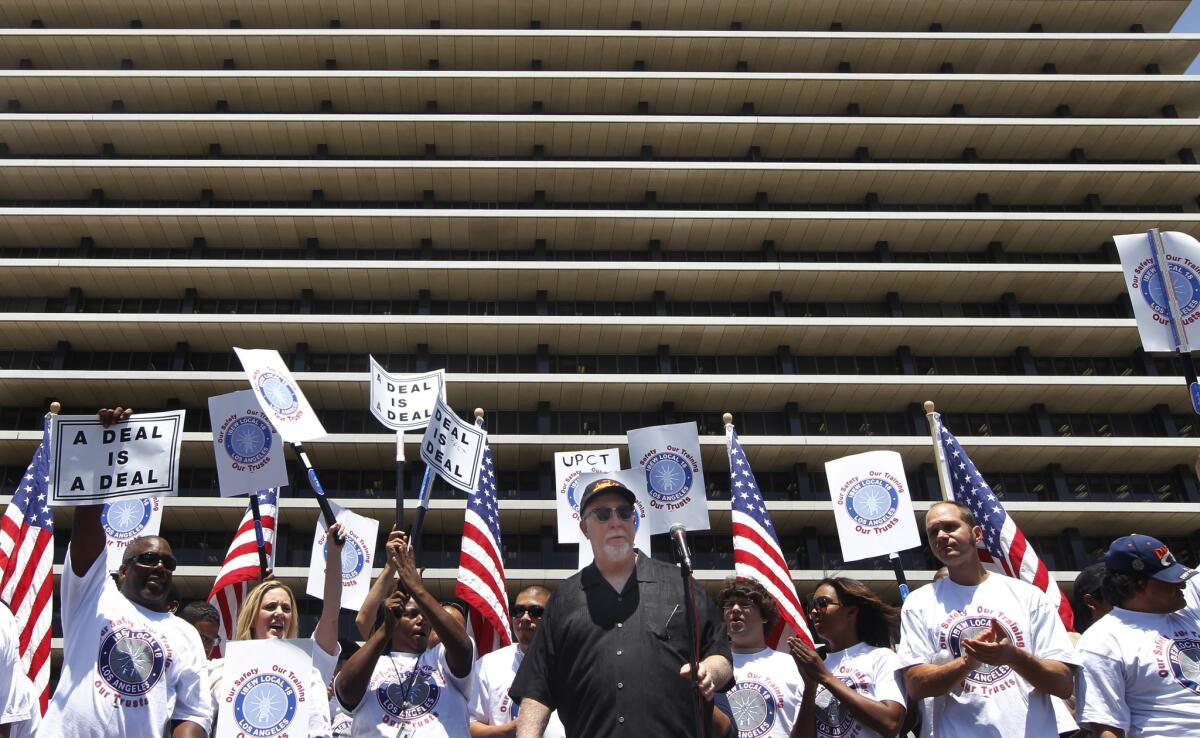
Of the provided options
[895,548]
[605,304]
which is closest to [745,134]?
[605,304]

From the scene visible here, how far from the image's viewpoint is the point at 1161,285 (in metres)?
8.84

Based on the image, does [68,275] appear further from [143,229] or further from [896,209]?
[896,209]

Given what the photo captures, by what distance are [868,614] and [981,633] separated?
1.55 meters

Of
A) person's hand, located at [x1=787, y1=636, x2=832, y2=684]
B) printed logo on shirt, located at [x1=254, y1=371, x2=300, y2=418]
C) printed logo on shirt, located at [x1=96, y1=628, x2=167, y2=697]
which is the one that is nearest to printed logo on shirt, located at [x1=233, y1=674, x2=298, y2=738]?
printed logo on shirt, located at [x1=96, y1=628, x2=167, y2=697]

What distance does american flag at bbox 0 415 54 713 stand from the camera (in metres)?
12.6

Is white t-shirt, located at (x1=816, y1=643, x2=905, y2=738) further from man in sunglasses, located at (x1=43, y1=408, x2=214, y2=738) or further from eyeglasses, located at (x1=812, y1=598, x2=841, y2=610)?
man in sunglasses, located at (x1=43, y1=408, x2=214, y2=738)

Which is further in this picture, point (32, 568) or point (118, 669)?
point (32, 568)

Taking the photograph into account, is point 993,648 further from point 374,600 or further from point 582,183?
point 582,183

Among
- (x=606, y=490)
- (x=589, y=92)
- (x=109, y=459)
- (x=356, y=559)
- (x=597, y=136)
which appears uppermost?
(x=589, y=92)

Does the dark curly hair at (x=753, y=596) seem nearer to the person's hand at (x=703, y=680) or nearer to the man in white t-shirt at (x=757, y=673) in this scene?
the man in white t-shirt at (x=757, y=673)

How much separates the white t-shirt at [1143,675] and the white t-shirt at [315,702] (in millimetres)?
4407

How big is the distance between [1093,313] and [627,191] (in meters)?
19.9

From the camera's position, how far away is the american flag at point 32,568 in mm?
12586

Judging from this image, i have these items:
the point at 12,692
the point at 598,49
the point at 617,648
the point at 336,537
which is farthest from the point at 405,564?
the point at 598,49
